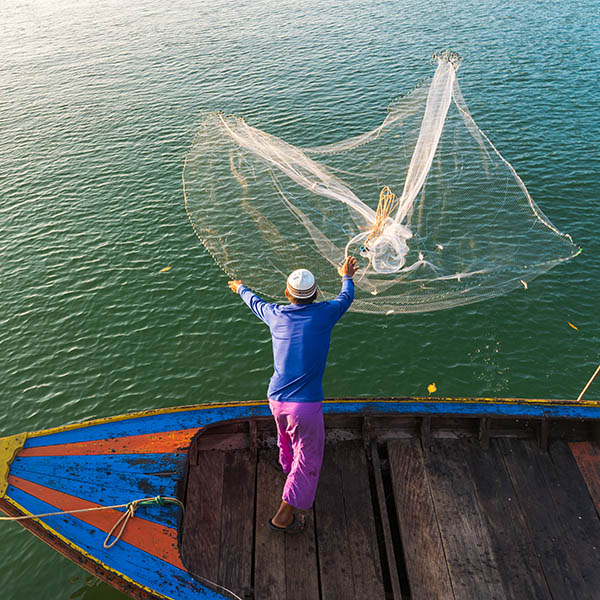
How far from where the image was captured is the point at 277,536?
551 centimetres

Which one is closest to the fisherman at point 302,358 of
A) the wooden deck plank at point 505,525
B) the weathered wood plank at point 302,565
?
the weathered wood plank at point 302,565

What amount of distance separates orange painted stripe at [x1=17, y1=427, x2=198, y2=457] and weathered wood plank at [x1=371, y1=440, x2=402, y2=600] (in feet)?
7.32

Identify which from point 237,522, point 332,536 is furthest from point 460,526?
point 237,522

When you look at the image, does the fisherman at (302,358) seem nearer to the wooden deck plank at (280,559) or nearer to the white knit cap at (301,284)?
the white knit cap at (301,284)

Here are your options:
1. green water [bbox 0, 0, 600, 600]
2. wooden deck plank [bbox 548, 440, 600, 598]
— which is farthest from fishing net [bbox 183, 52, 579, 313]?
wooden deck plank [bbox 548, 440, 600, 598]

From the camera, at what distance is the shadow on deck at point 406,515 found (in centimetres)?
517

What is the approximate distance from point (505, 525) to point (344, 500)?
1786 mm

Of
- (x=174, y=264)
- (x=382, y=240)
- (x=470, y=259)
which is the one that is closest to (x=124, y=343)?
(x=174, y=264)

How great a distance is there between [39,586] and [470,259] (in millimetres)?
8735

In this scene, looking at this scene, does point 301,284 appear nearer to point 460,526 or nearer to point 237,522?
point 237,522

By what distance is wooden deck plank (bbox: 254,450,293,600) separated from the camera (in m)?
5.12

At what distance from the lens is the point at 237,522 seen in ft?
18.5

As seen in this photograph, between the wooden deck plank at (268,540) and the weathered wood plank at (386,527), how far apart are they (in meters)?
1.09

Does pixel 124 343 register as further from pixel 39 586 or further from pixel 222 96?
pixel 222 96
